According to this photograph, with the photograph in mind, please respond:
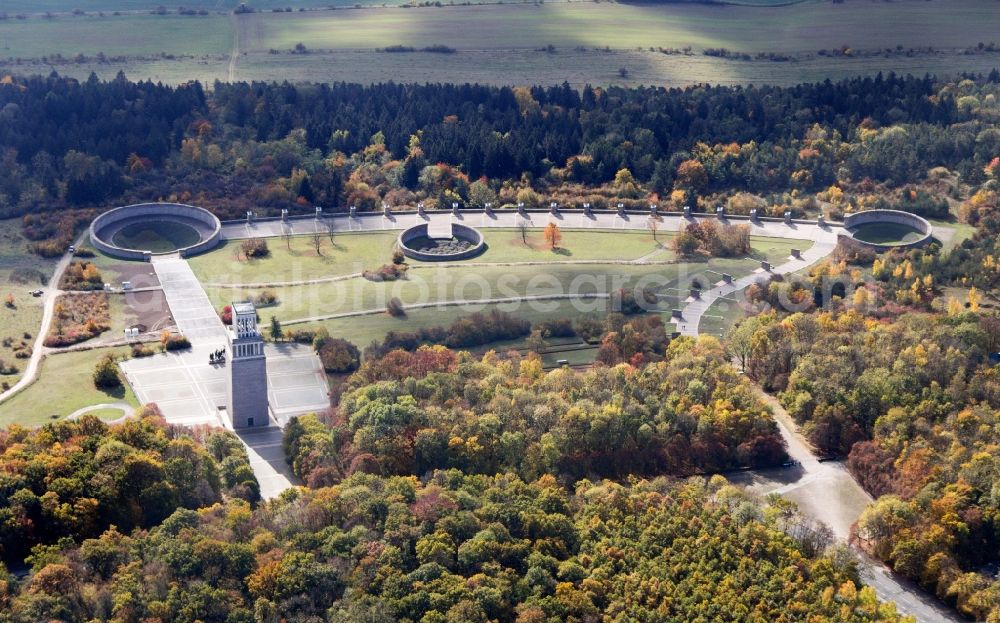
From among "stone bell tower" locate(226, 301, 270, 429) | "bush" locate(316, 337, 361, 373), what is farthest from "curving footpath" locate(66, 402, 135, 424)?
"bush" locate(316, 337, 361, 373)

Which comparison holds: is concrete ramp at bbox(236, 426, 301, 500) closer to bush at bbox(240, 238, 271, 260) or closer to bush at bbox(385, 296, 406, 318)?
bush at bbox(385, 296, 406, 318)

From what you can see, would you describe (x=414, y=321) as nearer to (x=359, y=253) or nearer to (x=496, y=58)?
(x=359, y=253)

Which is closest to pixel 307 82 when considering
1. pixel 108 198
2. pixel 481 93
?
pixel 481 93

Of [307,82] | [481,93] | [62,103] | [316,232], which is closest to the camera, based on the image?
[316,232]

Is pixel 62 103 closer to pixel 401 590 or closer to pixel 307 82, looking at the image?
pixel 307 82

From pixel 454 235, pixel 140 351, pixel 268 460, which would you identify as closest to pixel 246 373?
pixel 268 460

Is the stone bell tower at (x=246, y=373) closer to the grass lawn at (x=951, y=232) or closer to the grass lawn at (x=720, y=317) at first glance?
the grass lawn at (x=720, y=317)
